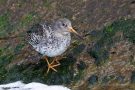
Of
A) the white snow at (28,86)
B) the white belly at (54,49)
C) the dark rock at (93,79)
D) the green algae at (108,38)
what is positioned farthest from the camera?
the green algae at (108,38)

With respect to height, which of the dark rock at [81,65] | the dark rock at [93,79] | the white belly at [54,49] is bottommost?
the dark rock at [93,79]

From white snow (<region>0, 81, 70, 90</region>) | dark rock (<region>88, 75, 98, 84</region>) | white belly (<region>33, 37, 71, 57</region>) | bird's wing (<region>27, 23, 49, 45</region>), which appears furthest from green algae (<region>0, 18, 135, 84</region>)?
bird's wing (<region>27, 23, 49, 45</region>)

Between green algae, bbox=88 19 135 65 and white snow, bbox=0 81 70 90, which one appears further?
green algae, bbox=88 19 135 65

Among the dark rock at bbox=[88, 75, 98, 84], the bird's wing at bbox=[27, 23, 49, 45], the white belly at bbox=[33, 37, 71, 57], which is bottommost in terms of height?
the dark rock at bbox=[88, 75, 98, 84]

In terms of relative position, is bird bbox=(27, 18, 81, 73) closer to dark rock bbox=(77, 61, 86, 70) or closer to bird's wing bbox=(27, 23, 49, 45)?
bird's wing bbox=(27, 23, 49, 45)

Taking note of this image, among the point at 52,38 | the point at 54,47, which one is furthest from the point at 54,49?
the point at 52,38

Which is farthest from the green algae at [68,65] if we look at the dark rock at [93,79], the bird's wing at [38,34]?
the bird's wing at [38,34]

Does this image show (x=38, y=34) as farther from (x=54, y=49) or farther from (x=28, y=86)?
(x=28, y=86)

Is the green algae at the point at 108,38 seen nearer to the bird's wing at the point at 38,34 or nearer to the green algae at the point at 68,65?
the green algae at the point at 68,65

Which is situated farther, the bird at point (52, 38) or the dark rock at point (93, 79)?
the bird at point (52, 38)
